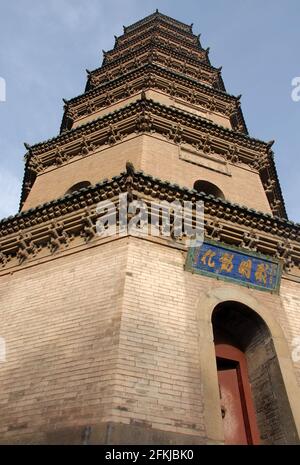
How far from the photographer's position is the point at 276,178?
12414mm

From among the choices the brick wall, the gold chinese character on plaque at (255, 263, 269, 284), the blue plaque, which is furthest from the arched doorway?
the gold chinese character on plaque at (255, 263, 269, 284)

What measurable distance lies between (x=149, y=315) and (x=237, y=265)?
2216mm

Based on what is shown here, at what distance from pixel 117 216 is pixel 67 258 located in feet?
3.89

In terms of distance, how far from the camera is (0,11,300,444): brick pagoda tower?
502cm

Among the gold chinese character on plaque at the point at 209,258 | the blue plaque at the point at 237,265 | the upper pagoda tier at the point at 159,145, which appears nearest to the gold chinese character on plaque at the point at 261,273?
the blue plaque at the point at 237,265

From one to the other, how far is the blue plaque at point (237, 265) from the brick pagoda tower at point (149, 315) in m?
0.02

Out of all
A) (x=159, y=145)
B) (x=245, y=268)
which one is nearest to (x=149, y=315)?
(x=245, y=268)

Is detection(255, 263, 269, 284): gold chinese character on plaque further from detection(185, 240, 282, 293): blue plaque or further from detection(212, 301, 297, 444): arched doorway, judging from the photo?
detection(212, 301, 297, 444): arched doorway

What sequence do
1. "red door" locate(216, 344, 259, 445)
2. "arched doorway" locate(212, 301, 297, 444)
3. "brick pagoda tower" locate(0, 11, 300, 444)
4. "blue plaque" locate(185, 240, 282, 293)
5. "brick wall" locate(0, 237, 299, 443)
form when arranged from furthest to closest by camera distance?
"blue plaque" locate(185, 240, 282, 293)
"red door" locate(216, 344, 259, 445)
"arched doorway" locate(212, 301, 297, 444)
"brick pagoda tower" locate(0, 11, 300, 444)
"brick wall" locate(0, 237, 299, 443)

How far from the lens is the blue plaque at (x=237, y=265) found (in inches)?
281

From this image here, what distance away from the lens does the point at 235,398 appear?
21.6 feet

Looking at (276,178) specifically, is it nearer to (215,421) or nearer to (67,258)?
(67,258)

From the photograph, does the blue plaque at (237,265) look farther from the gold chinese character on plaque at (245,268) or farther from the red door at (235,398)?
the red door at (235,398)

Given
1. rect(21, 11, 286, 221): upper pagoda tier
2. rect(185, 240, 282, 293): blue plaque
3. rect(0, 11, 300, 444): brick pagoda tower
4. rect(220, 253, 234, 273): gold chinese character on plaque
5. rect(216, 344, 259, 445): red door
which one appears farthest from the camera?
rect(21, 11, 286, 221): upper pagoda tier
